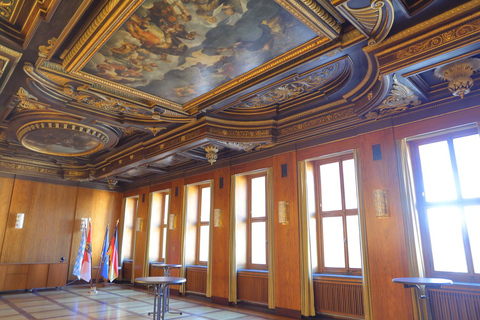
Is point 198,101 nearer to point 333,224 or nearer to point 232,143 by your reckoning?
point 232,143

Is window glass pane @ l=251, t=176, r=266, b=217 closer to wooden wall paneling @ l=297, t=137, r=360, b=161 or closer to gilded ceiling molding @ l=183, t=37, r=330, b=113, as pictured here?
wooden wall paneling @ l=297, t=137, r=360, b=161

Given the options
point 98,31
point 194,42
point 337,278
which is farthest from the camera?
point 337,278

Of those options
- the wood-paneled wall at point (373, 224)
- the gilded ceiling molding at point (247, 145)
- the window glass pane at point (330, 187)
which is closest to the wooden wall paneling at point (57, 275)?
the wood-paneled wall at point (373, 224)

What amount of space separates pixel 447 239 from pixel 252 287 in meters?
4.47

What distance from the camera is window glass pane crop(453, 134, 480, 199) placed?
521cm

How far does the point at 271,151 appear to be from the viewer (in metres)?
8.06

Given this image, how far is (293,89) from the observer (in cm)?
608

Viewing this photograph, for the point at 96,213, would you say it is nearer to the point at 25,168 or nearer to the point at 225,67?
the point at 25,168

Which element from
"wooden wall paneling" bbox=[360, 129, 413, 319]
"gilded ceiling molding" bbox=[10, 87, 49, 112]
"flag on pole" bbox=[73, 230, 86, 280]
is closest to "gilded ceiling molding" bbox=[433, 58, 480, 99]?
"wooden wall paneling" bbox=[360, 129, 413, 319]

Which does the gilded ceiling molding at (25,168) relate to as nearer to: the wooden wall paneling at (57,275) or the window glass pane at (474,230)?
the wooden wall paneling at (57,275)

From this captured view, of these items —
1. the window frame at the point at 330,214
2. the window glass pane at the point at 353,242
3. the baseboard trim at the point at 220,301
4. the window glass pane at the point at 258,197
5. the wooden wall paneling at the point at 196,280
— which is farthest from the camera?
the wooden wall paneling at the point at 196,280

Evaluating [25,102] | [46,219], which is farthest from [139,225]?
[25,102]

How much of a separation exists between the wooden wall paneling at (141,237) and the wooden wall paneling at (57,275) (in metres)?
2.27

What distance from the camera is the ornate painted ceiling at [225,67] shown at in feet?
12.4
